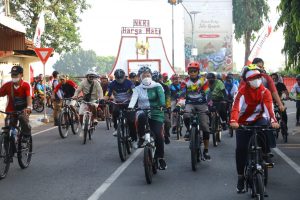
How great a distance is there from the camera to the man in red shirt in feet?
32.1

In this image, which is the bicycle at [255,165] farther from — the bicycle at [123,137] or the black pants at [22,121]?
the black pants at [22,121]

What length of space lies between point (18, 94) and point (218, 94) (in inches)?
235

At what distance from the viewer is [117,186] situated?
8.34 meters

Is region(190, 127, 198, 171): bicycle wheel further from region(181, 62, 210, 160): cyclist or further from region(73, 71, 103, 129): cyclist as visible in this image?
region(73, 71, 103, 129): cyclist

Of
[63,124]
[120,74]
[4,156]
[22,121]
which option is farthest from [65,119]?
[4,156]

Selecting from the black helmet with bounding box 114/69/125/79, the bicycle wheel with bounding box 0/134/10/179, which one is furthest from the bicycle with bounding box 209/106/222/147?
the bicycle wheel with bounding box 0/134/10/179

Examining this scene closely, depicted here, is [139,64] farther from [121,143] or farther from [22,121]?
[22,121]

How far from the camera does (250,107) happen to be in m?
7.19

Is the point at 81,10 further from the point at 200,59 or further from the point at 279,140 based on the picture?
the point at 279,140

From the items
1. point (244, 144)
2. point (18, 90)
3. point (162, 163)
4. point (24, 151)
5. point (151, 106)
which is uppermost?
point (18, 90)

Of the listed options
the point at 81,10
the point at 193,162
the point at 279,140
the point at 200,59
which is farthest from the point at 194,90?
the point at 200,59

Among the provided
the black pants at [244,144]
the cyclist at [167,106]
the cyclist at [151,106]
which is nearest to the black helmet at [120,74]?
the cyclist at [167,106]

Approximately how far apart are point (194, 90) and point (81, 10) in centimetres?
3290

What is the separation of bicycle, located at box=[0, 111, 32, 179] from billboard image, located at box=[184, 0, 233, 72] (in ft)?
174
